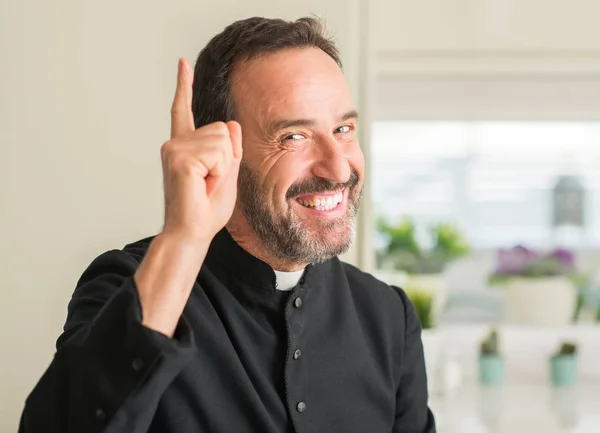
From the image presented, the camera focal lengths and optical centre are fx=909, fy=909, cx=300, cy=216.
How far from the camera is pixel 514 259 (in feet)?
9.02

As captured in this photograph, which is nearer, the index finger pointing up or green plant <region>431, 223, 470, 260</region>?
the index finger pointing up

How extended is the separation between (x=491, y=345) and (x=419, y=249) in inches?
14.4

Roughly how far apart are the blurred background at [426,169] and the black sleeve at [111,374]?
0.99m

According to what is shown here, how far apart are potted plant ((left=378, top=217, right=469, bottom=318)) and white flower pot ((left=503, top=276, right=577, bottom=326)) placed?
0.69 ft

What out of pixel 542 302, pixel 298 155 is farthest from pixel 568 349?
pixel 298 155

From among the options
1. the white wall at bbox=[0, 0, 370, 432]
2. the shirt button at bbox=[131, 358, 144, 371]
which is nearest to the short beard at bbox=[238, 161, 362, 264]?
the shirt button at bbox=[131, 358, 144, 371]

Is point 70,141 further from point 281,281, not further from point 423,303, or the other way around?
point 423,303

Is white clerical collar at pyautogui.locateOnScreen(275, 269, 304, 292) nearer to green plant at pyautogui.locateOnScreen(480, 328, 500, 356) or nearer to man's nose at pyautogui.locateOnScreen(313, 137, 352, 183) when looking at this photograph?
man's nose at pyautogui.locateOnScreen(313, 137, 352, 183)

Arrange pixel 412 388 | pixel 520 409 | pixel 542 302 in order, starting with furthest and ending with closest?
pixel 542 302, pixel 520 409, pixel 412 388

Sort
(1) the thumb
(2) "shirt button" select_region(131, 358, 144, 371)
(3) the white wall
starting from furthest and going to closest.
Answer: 1. (3) the white wall
2. (1) the thumb
3. (2) "shirt button" select_region(131, 358, 144, 371)

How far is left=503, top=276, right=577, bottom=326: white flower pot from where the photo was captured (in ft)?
8.63

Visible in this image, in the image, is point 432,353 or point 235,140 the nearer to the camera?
point 235,140

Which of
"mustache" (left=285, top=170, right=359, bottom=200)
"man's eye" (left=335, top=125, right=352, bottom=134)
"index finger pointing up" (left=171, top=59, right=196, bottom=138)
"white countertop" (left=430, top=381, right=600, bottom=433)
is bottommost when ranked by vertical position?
"white countertop" (left=430, top=381, right=600, bottom=433)

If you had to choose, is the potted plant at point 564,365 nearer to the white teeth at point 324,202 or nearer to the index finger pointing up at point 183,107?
the white teeth at point 324,202
